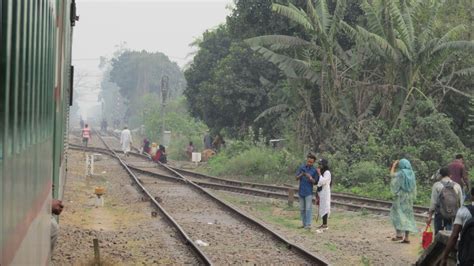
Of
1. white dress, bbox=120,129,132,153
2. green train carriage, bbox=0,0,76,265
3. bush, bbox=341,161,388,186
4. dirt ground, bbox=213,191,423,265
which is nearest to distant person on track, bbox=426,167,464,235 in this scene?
dirt ground, bbox=213,191,423,265

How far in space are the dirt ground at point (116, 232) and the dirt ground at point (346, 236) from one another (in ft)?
7.52

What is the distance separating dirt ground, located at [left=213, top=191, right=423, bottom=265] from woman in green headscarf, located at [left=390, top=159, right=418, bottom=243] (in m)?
0.36

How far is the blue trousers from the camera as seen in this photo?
47.9ft

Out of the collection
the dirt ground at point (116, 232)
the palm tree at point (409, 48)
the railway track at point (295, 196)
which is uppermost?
the palm tree at point (409, 48)

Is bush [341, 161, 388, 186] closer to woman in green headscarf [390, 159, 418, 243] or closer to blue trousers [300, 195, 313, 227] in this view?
blue trousers [300, 195, 313, 227]

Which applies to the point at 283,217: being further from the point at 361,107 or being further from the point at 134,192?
the point at 361,107

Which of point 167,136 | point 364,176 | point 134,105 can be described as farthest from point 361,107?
point 134,105

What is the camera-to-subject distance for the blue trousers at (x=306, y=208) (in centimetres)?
1459

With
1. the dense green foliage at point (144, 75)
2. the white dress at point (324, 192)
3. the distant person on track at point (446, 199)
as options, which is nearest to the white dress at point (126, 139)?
the white dress at point (324, 192)

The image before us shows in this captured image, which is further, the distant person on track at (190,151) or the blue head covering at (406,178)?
the distant person on track at (190,151)

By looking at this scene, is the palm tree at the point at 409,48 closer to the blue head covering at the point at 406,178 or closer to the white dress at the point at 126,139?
the blue head covering at the point at 406,178

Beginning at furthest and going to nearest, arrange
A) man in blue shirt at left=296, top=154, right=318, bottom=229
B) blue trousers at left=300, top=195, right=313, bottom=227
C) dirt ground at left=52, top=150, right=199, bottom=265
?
blue trousers at left=300, top=195, right=313, bottom=227
man in blue shirt at left=296, top=154, right=318, bottom=229
dirt ground at left=52, top=150, right=199, bottom=265

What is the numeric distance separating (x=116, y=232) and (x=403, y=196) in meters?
5.38

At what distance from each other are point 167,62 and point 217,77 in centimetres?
6473
